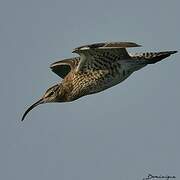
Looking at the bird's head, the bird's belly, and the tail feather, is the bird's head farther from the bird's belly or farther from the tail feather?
the tail feather

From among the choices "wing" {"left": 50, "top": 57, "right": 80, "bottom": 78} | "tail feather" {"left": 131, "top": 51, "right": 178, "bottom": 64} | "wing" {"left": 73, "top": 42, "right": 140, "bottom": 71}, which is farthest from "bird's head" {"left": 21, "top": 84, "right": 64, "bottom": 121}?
"tail feather" {"left": 131, "top": 51, "right": 178, "bottom": 64}

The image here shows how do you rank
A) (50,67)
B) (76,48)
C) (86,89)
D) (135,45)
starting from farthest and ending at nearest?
(50,67) < (86,89) < (76,48) < (135,45)

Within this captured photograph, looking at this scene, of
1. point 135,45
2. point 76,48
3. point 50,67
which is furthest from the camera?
point 50,67

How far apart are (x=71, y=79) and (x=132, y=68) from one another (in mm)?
2115

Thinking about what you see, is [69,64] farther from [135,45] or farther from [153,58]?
[135,45]

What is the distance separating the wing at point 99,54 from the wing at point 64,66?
1.03 metres

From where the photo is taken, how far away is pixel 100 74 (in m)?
23.4

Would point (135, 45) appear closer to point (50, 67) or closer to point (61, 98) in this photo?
point (61, 98)

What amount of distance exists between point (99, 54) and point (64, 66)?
3314 millimetres

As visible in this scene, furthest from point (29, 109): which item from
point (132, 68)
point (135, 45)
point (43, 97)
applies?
point (135, 45)

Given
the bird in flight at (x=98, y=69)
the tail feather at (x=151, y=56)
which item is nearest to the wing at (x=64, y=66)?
the bird in flight at (x=98, y=69)

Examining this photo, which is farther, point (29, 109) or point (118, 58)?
point (29, 109)

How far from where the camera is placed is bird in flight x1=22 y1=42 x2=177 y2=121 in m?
22.9

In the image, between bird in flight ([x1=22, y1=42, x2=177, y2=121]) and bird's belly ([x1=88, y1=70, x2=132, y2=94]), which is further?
bird's belly ([x1=88, y1=70, x2=132, y2=94])
